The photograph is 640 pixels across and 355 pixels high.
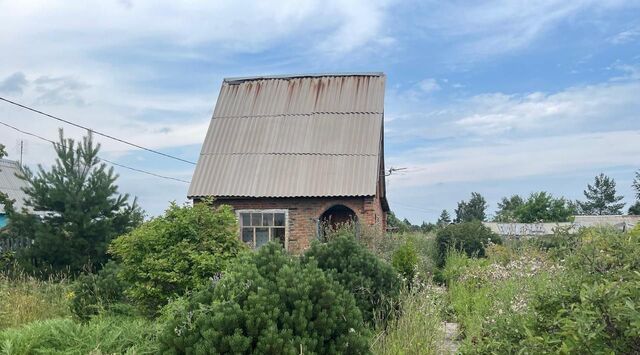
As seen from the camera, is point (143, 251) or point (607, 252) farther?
point (143, 251)

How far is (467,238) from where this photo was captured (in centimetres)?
1878

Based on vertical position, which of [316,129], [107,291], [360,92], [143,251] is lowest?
[107,291]

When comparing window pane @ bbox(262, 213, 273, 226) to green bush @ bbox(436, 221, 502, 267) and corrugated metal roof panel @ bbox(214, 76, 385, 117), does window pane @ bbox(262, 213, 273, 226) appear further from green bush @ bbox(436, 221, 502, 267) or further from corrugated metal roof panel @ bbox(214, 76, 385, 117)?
green bush @ bbox(436, 221, 502, 267)

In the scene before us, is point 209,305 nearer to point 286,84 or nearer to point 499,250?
point 499,250

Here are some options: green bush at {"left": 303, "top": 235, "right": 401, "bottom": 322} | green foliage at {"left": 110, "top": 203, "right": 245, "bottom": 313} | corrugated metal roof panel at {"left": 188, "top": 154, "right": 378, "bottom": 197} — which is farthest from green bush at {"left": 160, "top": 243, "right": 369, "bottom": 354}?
corrugated metal roof panel at {"left": 188, "top": 154, "right": 378, "bottom": 197}

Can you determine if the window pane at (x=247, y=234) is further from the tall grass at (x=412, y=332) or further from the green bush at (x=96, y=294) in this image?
the tall grass at (x=412, y=332)

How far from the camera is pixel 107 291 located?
7.48 m

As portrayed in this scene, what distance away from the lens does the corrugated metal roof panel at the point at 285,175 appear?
53.4ft

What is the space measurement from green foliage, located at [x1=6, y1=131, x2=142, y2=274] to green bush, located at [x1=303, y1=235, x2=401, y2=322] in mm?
7517

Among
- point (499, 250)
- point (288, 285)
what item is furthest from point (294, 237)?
point (288, 285)

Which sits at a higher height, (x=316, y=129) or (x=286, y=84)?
(x=286, y=84)

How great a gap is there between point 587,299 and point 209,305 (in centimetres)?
264

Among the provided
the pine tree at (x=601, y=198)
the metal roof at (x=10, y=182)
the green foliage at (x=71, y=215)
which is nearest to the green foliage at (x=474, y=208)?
the pine tree at (x=601, y=198)

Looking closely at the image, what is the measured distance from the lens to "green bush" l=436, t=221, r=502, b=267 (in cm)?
1856
